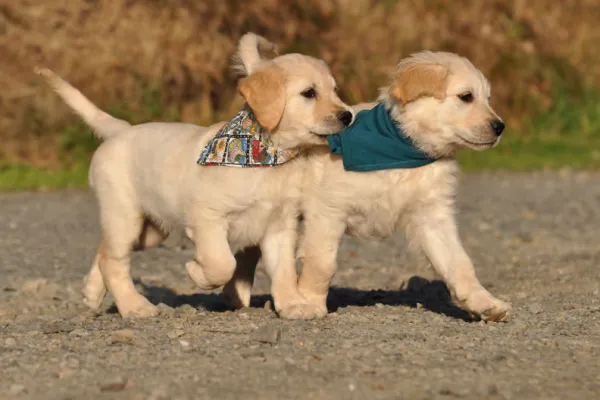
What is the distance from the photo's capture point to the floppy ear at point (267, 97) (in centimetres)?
573

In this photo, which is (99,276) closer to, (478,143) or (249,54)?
(249,54)

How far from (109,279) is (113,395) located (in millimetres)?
2317

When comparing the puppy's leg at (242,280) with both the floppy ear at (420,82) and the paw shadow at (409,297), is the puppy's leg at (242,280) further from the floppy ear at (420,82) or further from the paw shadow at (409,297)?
the floppy ear at (420,82)

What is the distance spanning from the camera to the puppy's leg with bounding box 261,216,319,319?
19.2 ft

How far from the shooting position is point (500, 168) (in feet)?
47.8

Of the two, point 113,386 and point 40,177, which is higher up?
point 113,386

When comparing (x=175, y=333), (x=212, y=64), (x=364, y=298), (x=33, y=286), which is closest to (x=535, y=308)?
(x=364, y=298)

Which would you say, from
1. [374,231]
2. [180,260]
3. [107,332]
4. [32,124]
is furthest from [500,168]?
[107,332]

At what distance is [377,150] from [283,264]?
794 mm

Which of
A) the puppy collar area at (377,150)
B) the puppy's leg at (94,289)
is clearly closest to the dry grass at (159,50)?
the puppy's leg at (94,289)

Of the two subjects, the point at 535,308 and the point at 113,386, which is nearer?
the point at 113,386

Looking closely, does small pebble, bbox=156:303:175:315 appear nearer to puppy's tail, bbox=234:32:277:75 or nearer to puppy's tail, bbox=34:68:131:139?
puppy's tail, bbox=34:68:131:139

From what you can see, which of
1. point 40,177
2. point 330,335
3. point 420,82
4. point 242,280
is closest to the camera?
point 330,335

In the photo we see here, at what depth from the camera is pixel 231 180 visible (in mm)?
5734
